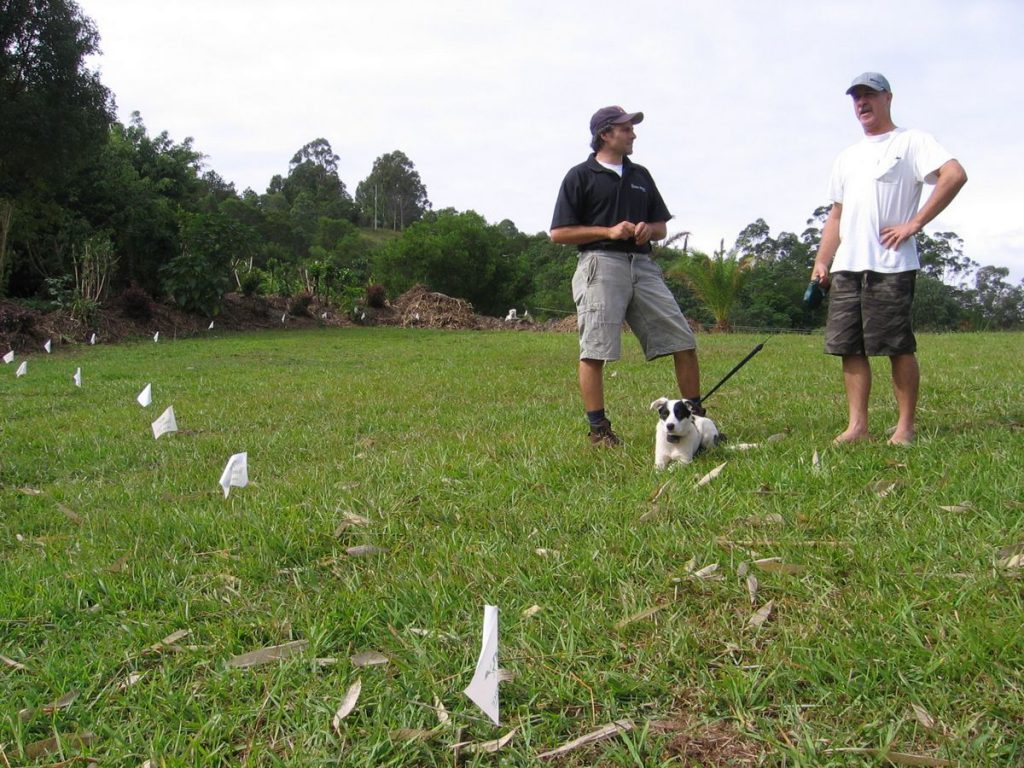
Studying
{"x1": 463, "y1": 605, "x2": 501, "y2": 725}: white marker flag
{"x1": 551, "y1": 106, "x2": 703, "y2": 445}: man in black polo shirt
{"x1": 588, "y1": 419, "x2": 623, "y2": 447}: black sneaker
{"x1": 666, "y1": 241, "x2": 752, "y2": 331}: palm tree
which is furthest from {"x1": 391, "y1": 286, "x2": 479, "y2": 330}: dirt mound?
{"x1": 463, "y1": 605, "x2": 501, "y2": 725}: white marker flag

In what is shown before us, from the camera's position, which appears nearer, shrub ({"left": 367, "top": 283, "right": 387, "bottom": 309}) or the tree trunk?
the tree trunk

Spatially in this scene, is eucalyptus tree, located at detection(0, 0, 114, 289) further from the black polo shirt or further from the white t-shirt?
the white t-shirt

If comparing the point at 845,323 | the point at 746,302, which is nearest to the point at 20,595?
the point at 845,323

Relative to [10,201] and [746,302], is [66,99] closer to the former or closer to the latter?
[10,201]

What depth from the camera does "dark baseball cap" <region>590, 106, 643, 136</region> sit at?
4406mm

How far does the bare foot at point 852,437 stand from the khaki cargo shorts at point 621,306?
3.28 feet

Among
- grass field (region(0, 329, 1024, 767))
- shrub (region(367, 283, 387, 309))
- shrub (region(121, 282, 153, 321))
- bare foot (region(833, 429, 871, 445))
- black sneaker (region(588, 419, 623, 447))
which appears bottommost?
grass field (region(0, 329, 1024, 767))

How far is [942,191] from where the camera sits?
148 inches

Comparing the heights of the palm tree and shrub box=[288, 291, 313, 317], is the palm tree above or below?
above

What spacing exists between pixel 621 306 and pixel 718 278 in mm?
17052

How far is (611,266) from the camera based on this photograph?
14.6 ft

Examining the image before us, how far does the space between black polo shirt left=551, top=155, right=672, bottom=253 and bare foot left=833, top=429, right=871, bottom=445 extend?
1.58 meters

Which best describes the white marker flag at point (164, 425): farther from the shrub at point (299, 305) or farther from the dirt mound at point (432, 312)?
the shrub at point (299, 305)

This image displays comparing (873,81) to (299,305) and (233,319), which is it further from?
(299,305)
